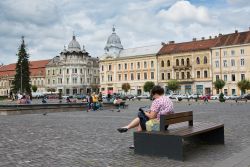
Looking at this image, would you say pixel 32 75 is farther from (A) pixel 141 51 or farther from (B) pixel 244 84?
(B) pixel 244 84

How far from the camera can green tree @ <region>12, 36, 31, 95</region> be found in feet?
257

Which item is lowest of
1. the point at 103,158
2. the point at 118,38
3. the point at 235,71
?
the point at 103,158

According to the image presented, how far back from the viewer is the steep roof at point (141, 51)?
8856 cm

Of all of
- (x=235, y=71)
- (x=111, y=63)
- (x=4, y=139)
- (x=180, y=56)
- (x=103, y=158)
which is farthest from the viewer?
(x=111, y=63)

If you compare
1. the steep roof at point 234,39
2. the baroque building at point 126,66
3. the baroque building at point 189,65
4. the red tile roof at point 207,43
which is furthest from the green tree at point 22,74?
the steep roof at point 234,39

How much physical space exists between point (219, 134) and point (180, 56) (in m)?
73.1

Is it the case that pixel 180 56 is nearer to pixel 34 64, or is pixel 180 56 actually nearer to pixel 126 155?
pixel 34 64

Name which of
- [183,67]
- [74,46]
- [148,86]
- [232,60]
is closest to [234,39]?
[232,60]

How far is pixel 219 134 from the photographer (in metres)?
9.77

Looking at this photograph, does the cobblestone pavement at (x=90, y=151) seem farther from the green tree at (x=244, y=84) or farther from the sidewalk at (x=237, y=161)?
the green tree at (x=244, y=84)

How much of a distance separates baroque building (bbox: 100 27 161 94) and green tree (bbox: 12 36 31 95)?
1747 cm

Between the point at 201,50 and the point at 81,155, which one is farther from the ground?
the point at 201,50

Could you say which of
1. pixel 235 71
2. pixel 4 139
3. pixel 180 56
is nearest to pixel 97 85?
pixel 180 56

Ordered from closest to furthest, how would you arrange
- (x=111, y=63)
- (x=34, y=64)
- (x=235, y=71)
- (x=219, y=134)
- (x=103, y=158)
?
1. (x=103, y=158)
2. (x=219, y=134)
3. (x=235, y=71)
4. (x=111, y=63)
5. (x=34, y=64)
